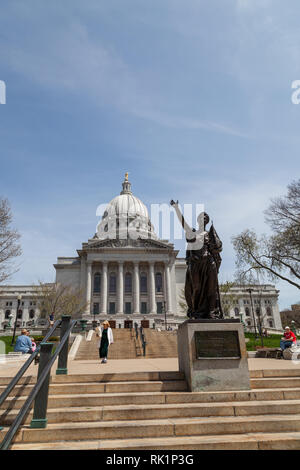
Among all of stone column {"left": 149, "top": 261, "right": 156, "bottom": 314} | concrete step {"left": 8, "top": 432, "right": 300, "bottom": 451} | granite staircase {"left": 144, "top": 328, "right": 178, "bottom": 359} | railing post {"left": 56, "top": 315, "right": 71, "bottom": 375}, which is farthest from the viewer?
stone column {"left": 149, "top": 261, "right": 156, "bottom": 314}

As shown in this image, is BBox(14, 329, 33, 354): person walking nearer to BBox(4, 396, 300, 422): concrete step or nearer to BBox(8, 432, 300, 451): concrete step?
BBox(4, 396, 300, 422): concrete step

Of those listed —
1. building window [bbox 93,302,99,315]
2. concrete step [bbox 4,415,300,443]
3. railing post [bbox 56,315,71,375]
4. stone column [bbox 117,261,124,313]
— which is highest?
stone column [bbox 117,261,124,313]

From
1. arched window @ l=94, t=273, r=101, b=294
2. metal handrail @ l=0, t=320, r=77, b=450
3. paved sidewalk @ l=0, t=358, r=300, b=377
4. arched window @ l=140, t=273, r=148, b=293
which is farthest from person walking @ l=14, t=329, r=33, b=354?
arched window @ l=140, t=273, r=148, b=293

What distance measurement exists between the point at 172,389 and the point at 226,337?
5.11 feet

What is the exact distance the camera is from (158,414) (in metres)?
5.10

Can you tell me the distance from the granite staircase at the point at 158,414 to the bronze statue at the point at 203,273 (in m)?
1.54

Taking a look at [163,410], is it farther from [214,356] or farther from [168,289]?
[168,289]

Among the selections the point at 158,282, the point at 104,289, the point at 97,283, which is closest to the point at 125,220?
the point at 97,283

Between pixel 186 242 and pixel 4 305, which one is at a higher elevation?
pixel 4 305

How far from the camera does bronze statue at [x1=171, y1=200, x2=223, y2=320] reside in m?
7.03

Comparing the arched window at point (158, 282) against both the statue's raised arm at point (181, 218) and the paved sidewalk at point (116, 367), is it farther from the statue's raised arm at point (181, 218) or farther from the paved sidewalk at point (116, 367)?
the statue's raised arm at point (181, 218)
